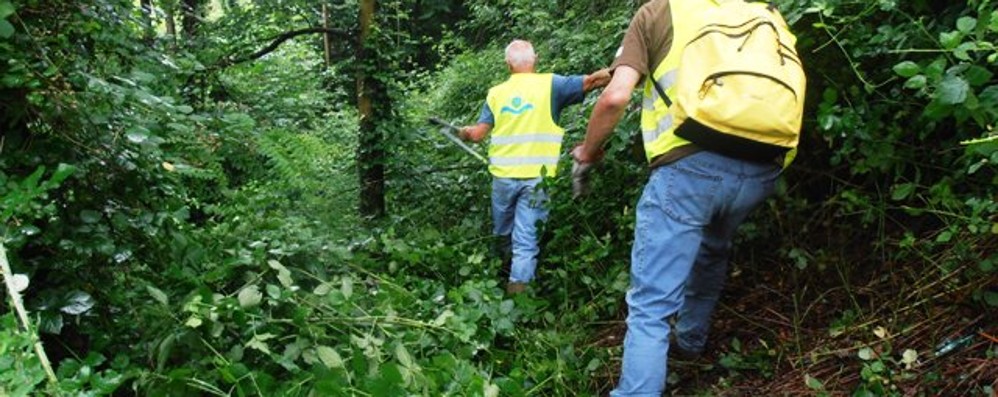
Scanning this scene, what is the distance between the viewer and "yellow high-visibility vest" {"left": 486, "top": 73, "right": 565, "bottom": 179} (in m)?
4.68

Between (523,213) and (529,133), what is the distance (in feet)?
1.76

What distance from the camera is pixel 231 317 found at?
252 cm

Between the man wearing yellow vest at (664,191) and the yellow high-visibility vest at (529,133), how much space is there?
6.04 ft

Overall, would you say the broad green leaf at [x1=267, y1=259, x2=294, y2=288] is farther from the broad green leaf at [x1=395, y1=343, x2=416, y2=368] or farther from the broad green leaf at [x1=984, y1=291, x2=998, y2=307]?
the broad green leaf at [x1=984, y1=291, x2=998, y2=307]

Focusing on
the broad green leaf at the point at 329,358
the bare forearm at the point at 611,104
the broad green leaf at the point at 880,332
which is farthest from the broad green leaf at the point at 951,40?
the broad green leaf at the point at 329,358

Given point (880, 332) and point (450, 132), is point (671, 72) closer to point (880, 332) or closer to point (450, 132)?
point (880, 332)

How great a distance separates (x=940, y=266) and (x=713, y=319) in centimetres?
105

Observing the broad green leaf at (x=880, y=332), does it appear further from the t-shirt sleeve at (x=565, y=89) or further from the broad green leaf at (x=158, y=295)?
the broad green leaf at (x=158, y=295)

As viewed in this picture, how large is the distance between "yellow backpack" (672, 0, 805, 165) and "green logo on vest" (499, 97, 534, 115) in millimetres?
2177

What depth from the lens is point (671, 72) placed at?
2.68m

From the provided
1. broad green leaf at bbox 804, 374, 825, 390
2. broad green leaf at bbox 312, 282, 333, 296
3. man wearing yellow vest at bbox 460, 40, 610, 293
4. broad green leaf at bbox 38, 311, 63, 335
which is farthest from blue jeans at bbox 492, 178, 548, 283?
broad green leaf at bbox 38, 311, 63, 335

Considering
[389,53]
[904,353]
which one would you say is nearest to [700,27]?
[904,353]

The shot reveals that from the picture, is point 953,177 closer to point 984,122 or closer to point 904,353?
point 984,122

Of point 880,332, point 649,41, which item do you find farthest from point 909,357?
point 649,41
